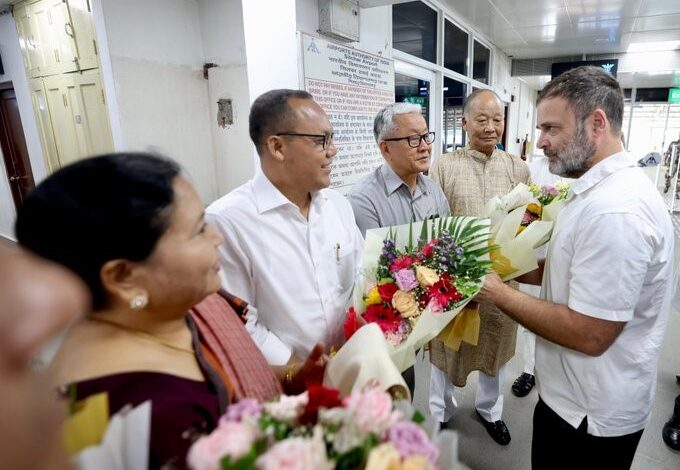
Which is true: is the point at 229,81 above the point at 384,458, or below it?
above

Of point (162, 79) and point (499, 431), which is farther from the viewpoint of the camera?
point (162, 79)

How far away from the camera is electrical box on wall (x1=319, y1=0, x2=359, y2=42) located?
2.97 m

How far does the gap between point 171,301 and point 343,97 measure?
295 cm

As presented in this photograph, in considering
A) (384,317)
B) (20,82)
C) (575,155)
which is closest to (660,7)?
(575,155)

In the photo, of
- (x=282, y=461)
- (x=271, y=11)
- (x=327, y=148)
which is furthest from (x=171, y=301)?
(x=271, y=11)

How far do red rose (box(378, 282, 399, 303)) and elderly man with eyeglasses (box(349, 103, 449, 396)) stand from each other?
0.55 m

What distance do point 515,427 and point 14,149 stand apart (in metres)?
6.46

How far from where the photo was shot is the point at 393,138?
73.0 inches

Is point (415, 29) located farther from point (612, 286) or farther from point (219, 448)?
point (219, 448)

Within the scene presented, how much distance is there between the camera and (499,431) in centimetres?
215

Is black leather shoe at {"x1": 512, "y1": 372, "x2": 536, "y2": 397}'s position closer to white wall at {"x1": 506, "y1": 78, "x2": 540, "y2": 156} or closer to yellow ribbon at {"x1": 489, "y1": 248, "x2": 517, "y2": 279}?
yellow ribbon at {"x1": 489, "y1": 248, "x2": 517, "y2": 279}

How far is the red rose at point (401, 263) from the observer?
126 centimetres

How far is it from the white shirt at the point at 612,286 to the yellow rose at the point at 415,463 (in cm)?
84

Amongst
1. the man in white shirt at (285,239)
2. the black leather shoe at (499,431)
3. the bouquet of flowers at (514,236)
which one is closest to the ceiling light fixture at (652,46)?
the bouquet of flowers at (514,236)
